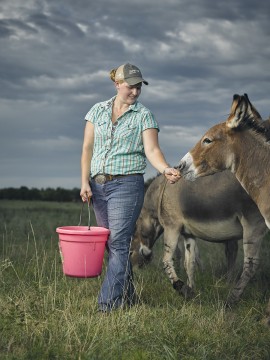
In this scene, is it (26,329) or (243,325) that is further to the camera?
(243,325)

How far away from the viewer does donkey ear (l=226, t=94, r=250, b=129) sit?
19.8 feet

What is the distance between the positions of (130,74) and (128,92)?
216mm

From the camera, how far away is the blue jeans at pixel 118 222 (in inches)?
253

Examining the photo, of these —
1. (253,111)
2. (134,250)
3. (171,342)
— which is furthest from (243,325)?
(134,250)

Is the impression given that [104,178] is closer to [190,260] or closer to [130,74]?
[130,74]

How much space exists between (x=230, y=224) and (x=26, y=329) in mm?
3533

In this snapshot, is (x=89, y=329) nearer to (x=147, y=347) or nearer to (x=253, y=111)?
(x=147, y=347)

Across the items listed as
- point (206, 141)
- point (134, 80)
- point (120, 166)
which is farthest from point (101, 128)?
point (206, 141)

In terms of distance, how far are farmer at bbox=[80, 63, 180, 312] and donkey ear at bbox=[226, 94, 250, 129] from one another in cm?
84

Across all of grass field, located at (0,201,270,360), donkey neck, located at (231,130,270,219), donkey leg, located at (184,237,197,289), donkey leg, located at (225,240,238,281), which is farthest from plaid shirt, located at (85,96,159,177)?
donkey leg, located at (225,240,238,281)

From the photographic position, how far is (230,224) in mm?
7875

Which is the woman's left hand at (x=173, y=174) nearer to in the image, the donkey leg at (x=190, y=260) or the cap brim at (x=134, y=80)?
the cap brim at (x=134, y=80)

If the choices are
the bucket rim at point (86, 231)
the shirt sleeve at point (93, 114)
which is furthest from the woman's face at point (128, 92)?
the bucket rim at point (86, 231)

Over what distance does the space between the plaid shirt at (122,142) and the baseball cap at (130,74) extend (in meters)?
0.38
